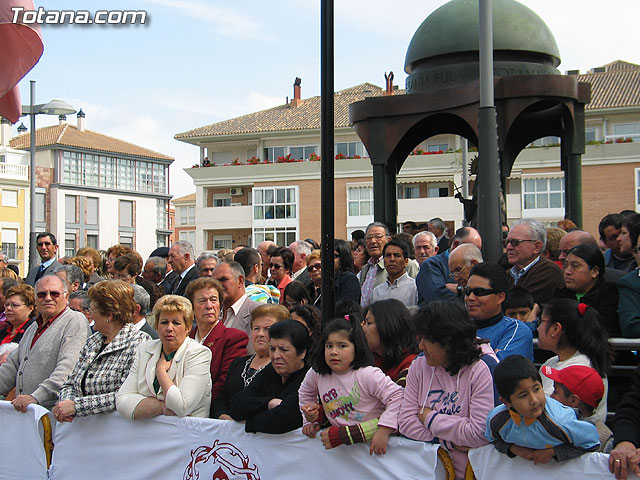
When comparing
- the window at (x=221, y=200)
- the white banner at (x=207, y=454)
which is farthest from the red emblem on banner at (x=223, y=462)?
the window at (x=221, y=200)

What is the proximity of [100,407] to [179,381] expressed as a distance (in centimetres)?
72

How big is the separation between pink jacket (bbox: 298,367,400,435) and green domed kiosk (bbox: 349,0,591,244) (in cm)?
713

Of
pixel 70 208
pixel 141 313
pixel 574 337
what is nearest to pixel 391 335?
pixel 574 337

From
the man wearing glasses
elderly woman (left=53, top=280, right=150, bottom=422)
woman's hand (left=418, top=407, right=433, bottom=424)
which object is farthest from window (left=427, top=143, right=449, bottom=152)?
woman's hand (left=418, top=407, right=433, bottom=424)

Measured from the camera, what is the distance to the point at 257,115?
63594mm

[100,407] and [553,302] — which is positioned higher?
[553,302]

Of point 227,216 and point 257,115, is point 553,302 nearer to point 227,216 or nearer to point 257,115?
point 227,216

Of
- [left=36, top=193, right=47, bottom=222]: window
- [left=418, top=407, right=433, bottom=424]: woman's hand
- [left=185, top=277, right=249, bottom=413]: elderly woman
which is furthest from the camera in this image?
[left=36, top=193, right=47, bottom=222]: window

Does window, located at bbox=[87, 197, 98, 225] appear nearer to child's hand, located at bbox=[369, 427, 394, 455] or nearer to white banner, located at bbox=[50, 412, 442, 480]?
white banner, located at bbox=[50, 412, 442, 480]

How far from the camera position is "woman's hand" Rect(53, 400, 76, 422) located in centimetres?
601

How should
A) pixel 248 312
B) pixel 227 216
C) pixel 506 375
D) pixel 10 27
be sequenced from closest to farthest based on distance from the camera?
pixel 506 375
pixel 10 27
pixel 248 312
pixel 227 216

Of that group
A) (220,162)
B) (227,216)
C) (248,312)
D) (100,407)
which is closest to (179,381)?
(100,407)

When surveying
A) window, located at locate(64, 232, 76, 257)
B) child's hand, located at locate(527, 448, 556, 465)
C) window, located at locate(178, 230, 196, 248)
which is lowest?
child's hand, located at locate(527, 448, 556, 465)

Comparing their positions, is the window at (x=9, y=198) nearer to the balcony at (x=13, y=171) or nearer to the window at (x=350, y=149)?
the balcony at (x=13, y=171)
